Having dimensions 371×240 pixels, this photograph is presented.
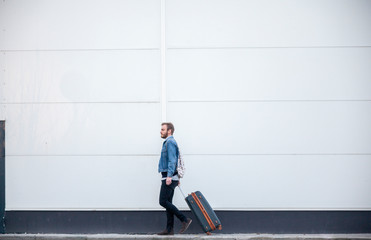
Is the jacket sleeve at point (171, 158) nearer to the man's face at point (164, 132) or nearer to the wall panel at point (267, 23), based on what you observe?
the man's face at point (164, 132)

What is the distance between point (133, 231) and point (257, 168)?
2.45m

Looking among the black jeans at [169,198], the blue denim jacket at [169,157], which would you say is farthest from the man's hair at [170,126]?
the black jeans at [169,198]

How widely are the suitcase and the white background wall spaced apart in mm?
518

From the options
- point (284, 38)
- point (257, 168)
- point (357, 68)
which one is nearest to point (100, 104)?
point (257, 168)

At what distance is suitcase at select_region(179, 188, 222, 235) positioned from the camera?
18.5 feet

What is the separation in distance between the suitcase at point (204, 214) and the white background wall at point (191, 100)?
20.4 inches

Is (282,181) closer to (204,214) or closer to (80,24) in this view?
(204,214)

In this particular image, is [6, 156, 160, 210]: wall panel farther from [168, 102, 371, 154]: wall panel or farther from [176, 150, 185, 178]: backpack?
[168, 102, 371, 154]: wall panel

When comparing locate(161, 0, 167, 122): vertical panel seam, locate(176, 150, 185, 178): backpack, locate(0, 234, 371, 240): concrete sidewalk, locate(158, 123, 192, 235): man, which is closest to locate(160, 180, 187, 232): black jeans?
locate(158, 123, 192, 235): man

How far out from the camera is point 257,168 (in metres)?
6.19

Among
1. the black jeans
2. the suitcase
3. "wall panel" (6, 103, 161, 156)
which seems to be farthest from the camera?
"wall panel" (6, 103, 161, 156)

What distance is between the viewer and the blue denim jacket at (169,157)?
223 inches

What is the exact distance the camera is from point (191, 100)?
623 cm

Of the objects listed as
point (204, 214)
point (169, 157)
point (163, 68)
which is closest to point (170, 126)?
point (169, 157)
